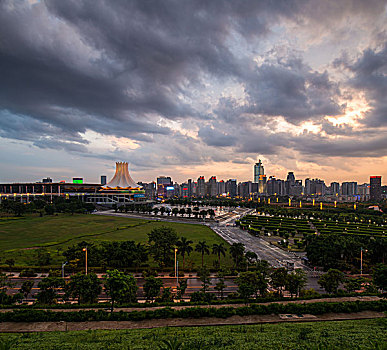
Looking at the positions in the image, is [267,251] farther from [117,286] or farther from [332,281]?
[117,286]

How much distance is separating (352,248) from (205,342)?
32847mm

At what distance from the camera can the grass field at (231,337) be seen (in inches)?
540

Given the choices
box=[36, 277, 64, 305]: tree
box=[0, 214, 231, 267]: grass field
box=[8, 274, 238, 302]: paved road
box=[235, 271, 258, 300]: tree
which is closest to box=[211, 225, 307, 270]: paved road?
box=[0, 214, 231, 267]: grass field

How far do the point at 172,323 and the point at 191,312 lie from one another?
1721 mm

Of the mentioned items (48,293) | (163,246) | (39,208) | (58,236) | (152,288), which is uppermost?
(163,246)

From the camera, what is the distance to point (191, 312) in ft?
62.4

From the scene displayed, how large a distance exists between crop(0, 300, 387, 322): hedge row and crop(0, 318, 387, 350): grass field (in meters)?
1.94

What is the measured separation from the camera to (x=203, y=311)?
19109 mm

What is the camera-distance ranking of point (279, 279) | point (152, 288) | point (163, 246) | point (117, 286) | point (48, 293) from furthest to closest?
point (163, 246) < point (279, 279) < point (152, 288) < point (48, 293) < point (117, 286)

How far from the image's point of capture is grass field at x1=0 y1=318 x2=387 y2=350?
13727mm

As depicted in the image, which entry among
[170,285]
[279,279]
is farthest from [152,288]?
[279,279]

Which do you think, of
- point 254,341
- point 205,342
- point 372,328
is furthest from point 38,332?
point 372,328

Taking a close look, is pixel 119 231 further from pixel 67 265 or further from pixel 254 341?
pixel 254 341

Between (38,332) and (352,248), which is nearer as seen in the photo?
(38,332)
